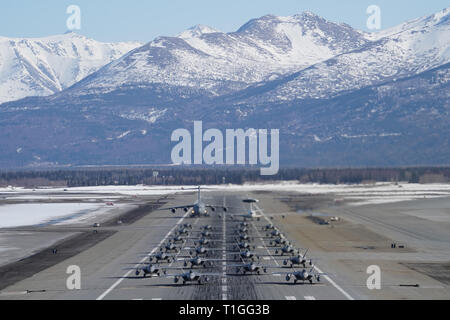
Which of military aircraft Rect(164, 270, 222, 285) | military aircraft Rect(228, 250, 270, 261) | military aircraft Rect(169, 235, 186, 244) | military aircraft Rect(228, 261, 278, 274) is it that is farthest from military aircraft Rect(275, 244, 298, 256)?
military aircraft Rect(164, 270, 222, 285)

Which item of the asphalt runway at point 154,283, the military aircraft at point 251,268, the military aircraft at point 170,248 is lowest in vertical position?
the asphalt runway at point 154,283

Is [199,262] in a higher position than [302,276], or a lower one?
higher

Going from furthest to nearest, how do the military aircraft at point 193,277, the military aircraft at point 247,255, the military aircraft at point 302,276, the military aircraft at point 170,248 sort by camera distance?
the military aircraft at point 170,248 < the military aircraft at point 247,255 < the military aircraft at point 302,276 < the military aircraft at point 193,277

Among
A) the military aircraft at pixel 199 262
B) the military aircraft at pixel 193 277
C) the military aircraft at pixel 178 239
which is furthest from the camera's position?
the military aircraft at pixel 178 239

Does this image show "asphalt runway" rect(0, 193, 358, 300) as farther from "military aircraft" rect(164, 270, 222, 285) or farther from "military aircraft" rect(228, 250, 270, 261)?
"military aircraft" rect(228, 250, 270, 261)

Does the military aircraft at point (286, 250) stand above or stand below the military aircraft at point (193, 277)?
above

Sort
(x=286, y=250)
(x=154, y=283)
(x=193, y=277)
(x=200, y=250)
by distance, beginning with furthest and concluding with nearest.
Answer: (x=286, y=250)
(x=200, y=250)
(x=154, y=283)
(x=193, y=277)

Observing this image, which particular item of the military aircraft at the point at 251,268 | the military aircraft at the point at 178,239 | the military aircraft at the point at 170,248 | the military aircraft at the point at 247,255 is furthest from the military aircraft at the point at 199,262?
the military aircraft at the point at 178,239

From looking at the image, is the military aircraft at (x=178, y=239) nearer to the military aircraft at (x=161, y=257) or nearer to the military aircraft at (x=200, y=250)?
the military aircraft at (x=200, y=250)

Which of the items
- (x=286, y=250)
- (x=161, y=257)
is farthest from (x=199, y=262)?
(x=286, y=250)

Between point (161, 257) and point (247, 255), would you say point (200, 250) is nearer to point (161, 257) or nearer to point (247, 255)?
point (161, 257)

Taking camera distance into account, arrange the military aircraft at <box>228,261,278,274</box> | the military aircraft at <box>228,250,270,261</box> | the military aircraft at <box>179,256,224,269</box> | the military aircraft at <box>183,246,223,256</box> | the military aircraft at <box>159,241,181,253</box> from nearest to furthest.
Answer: the military aircraft at <box>228,261,278,274</box>, the military aircraft at <box>179,256,224,269</box>, the military aircraft at <box>228,250,270,261</box>, the military aircraft at <box>183,246,223,256</box>, the military aircraft at <box>159,241,181,253</box>

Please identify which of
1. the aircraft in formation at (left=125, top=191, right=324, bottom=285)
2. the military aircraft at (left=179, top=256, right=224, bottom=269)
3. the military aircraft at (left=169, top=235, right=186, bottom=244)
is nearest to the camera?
the aircraft in formation at (left=125, top=191, right=324, bottom=285)
